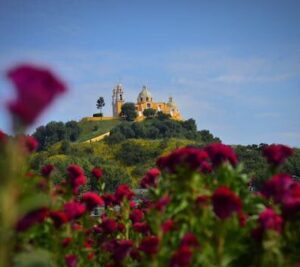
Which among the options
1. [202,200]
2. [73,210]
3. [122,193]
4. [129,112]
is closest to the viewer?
[202,200]

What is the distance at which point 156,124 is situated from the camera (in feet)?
472

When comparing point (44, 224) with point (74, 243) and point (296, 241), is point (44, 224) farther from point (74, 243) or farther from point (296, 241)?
point (296, 241)

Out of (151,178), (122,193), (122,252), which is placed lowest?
(122,252)

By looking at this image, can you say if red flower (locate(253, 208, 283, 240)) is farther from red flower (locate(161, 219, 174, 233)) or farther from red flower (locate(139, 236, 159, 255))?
red flower (locate(139, 236, 159, 255))

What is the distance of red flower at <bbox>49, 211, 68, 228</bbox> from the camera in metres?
5.20

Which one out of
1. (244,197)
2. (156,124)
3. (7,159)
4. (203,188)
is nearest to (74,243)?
(203,188)

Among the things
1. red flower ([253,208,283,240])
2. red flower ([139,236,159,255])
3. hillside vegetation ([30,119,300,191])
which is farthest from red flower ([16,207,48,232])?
hillside vegetation ([30,119,300,191])

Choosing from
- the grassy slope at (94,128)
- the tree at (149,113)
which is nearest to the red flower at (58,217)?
the grassy slope at (94,128)

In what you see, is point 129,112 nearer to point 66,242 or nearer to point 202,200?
point 66,242

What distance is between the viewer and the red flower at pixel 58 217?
5195 millimetres

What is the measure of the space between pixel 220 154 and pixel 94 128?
15040 centimetres

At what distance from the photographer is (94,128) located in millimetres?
154750

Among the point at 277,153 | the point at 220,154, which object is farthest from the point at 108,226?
the point at 277,153

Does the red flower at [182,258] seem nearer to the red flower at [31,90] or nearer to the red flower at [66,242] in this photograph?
the red flower at [31,90]
